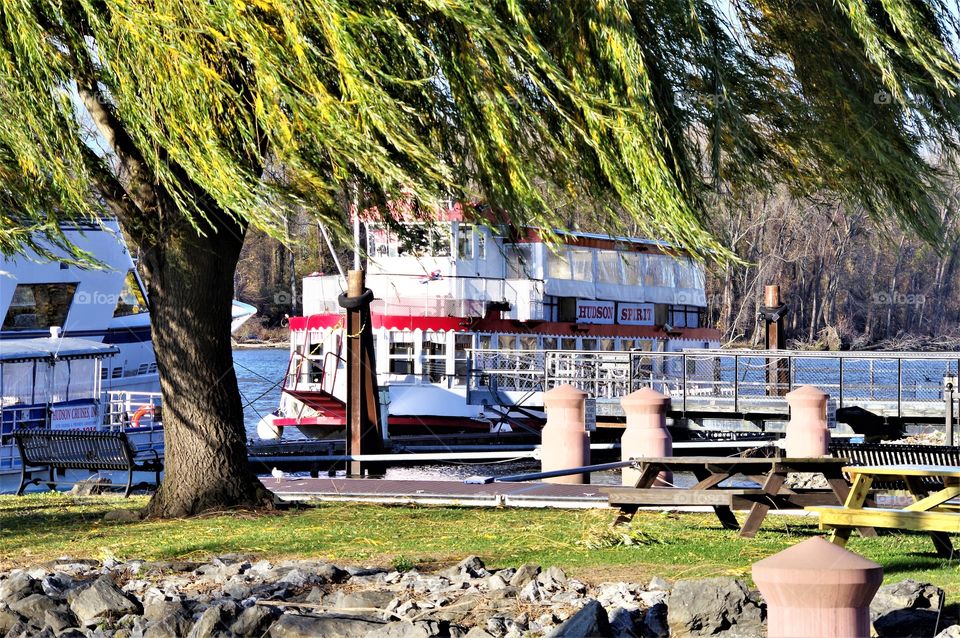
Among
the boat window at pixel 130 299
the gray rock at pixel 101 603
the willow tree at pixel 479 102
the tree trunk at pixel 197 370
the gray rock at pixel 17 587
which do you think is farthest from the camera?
the boat window at pixel 130 299

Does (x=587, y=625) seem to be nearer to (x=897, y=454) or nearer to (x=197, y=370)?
(x=197, y=370)

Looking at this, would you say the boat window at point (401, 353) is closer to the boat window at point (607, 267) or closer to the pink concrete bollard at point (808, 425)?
the boat window at point (607, 267)

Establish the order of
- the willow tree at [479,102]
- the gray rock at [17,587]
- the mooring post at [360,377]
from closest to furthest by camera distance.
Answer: the gray rock at [17,587] → the willow tree at [479,102] → the mooring post at [360,377]

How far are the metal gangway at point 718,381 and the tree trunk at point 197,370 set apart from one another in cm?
1369

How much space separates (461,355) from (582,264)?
570 centimetres

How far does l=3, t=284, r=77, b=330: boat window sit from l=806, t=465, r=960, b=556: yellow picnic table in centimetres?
2741

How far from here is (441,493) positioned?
13.7 m

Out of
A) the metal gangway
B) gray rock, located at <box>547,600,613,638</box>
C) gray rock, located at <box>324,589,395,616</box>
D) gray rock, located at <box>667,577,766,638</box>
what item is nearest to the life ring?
the metal gangway

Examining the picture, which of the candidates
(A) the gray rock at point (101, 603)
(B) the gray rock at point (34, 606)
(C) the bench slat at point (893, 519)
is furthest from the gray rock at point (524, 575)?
(B) the gray rock at point (34, 606)

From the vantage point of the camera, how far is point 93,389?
28.4 metres

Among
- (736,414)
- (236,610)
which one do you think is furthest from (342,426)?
(236,610)

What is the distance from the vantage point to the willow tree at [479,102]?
29.0ft

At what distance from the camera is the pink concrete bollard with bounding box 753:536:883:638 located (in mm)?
4809

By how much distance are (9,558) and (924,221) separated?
770cm
